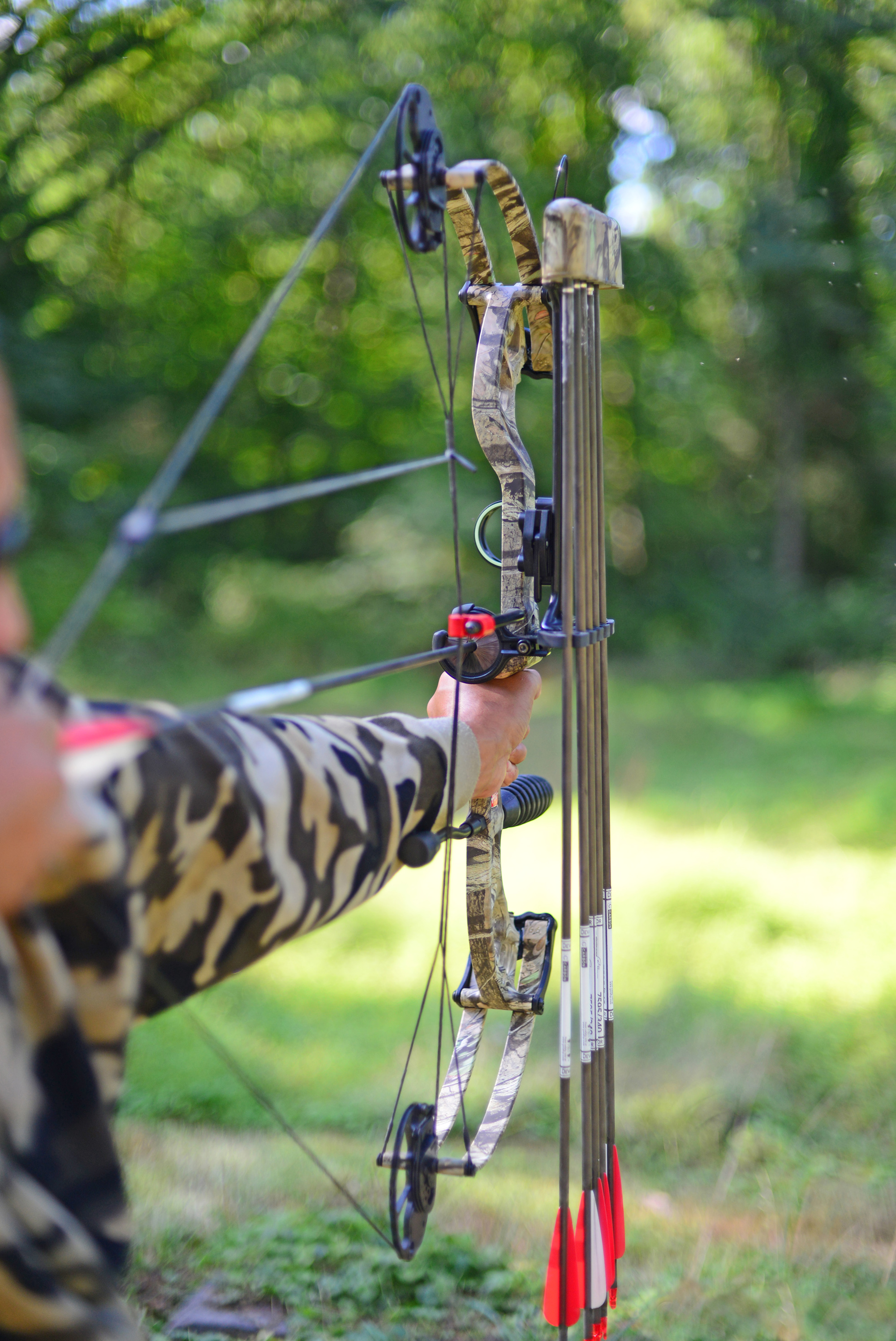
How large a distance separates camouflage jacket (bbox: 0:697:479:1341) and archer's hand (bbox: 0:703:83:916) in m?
0.04

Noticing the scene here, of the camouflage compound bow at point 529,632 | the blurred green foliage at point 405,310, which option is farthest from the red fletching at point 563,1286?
the blurred green foliage at point 405,310

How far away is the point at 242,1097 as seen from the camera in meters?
3.10

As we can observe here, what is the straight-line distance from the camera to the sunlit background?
230 cm

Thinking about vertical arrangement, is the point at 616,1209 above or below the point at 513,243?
below

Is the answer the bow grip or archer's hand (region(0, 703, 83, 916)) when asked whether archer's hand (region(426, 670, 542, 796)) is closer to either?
the bow grip

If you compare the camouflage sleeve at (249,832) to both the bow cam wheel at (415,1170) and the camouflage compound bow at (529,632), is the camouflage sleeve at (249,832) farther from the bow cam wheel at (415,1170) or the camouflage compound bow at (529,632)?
the bow cam wheel at (415,1170)

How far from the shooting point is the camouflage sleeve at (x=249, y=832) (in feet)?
2.92

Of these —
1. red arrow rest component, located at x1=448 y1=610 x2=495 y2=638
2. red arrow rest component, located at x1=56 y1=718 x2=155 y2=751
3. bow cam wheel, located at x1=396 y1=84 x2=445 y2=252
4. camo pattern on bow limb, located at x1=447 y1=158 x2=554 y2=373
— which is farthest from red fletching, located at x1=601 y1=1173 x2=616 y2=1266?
bow cam wheel, located at x1=396 y1=84 x2=445 y2=252

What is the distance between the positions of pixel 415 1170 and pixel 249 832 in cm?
66

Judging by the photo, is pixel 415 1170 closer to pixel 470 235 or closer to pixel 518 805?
pixel 518 805

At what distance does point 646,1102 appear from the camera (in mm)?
2889

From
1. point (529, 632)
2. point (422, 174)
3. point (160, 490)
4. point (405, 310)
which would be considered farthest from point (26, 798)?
point (405, 310)

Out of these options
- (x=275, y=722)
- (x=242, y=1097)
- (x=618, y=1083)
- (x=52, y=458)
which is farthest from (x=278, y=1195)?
(x=52, y=458)

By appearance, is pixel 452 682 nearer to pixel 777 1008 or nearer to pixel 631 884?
pixel 777 1008
